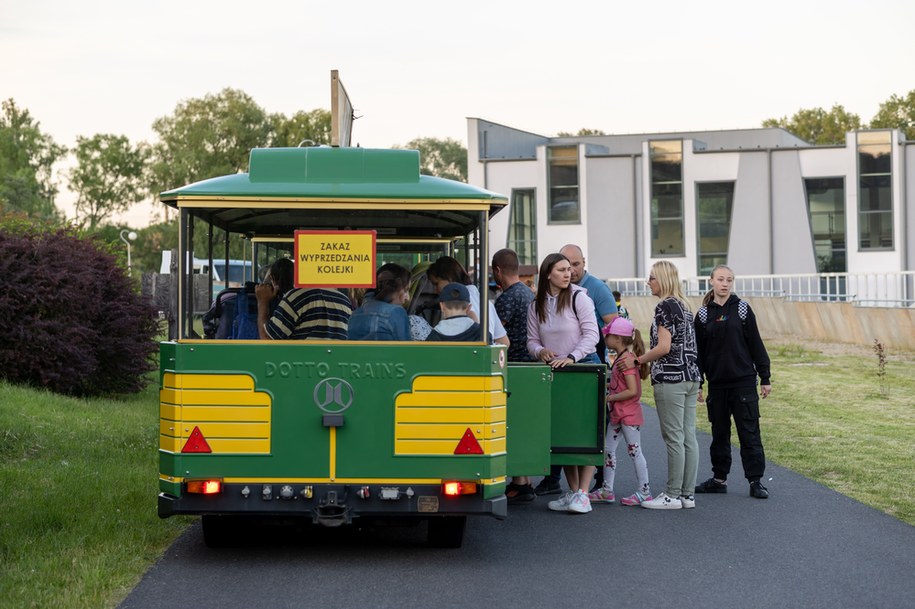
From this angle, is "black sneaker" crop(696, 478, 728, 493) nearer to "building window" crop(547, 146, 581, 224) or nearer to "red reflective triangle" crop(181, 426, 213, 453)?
"red reflective triangle" crop(181, 426, 213, 453)

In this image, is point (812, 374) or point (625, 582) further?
point (812, 374)

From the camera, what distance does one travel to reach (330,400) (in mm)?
7668

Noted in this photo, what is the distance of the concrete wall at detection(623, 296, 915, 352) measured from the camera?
2648 centimetres

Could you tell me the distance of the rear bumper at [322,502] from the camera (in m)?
7.61

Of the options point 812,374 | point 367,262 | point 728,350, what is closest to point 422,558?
point 367,262

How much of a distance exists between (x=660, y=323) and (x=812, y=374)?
47.5ft

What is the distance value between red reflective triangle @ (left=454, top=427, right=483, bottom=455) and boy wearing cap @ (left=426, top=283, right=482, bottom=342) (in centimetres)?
58

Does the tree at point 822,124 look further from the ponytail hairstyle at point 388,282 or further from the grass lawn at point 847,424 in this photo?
the ponytail hairstyle at point 388,282

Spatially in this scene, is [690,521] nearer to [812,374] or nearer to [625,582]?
[625,582]

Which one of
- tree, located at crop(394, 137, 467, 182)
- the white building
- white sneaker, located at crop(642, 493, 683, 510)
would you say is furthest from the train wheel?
tree, located at crop(394, 137, 467, 182)

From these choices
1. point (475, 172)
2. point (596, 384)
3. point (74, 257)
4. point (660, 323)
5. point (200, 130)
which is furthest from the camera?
point (200, 130)

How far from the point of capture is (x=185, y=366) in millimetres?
7613

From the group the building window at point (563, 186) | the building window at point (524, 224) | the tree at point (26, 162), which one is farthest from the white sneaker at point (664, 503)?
the tree at point (26, 162)

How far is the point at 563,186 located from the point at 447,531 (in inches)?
1895
